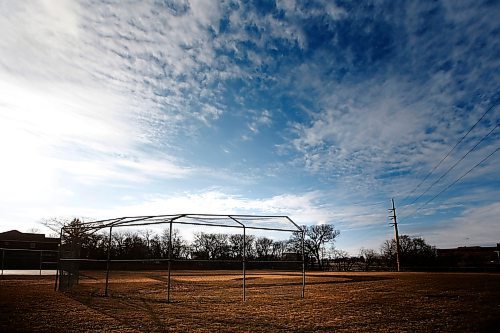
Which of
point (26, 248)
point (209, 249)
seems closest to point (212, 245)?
point (209, 249)

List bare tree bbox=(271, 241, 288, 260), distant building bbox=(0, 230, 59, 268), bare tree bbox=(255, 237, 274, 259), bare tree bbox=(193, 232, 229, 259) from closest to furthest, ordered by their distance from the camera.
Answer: bare tree bbox=(271, 241, 288, 260) → bare tree bbox=(193, 232, 229, 259) → bare tree bbox=(255, 237, 274, 259) → distant building bbox=(0, 230, 59, 268)

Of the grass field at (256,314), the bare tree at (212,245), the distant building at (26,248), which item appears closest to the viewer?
the grass field at (256,314)

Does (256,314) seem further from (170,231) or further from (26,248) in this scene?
(26,248)

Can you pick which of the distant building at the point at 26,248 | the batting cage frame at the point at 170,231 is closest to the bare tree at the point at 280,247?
the batting cage frame at the point at 170,231

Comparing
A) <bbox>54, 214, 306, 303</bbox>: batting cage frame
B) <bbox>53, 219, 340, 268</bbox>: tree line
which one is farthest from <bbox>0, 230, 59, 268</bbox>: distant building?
<bbox>54, 214, 306, 303</bbox>: batting cage frame

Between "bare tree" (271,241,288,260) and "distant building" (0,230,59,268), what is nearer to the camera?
"bare tree" (271,241,288,260)

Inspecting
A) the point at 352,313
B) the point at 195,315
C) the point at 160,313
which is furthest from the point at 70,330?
the point at 352,313

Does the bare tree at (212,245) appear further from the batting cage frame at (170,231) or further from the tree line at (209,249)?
the batting cage frame at (170,231)

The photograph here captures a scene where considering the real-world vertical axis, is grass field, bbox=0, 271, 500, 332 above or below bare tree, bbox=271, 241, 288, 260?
below

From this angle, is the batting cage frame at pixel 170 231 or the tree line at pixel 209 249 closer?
the batting cage frame at pixel 170 231

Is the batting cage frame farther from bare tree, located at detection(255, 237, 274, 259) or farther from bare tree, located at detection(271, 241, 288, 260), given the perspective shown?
bare tree, located at detection(255, 237, 274, 259)

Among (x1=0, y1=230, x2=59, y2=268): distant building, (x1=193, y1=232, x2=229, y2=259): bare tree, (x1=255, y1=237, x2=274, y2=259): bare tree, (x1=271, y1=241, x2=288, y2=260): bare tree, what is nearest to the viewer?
(x1=271, y1=241, x2=288, y2=260): bare tree

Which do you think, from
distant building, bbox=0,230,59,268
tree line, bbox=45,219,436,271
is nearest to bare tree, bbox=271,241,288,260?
tree line, bbox=45,219,436,271

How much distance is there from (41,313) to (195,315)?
13.4ft
